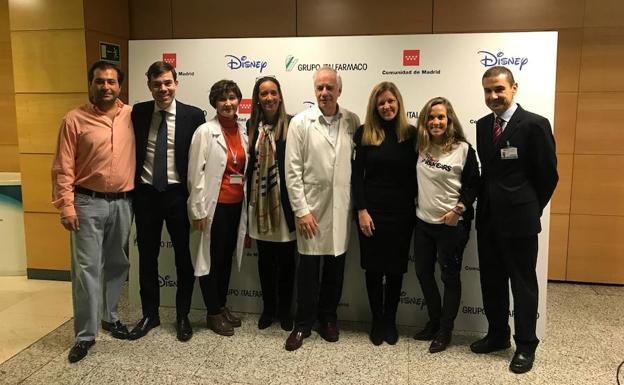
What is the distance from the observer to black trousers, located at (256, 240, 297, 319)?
3162 millimetres

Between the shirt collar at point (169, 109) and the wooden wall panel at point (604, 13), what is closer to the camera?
the shirt collar at point (169, 109)

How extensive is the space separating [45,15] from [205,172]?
2300mm

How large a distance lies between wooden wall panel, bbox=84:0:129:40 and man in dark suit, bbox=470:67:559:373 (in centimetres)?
314

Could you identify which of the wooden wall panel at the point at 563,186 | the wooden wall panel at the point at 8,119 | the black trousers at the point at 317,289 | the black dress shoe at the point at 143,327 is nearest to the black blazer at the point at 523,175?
the black trousers at the point at 317,289

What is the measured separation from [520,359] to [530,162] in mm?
1097

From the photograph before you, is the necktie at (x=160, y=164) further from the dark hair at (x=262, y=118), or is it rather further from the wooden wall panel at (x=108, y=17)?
the wooden wall panel at (x=108, y=17)

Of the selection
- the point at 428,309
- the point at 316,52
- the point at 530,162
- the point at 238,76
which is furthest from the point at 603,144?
the point at 238,76

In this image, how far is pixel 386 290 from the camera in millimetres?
3031

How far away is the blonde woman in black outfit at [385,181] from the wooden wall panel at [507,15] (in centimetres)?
161

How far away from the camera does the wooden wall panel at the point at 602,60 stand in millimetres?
3930

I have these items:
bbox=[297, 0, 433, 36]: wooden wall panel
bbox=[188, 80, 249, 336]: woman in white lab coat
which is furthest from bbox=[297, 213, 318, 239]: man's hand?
bbox=[297, 0, 433, 36]: wooden wall panel

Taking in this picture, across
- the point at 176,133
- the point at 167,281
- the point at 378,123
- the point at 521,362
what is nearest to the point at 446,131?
the point at 378,123

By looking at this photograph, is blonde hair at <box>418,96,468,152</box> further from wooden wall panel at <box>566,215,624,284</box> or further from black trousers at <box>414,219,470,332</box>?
wooden wall panel at <box>566,215,624,284</box>

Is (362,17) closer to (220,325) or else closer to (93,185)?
(93,185)
